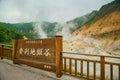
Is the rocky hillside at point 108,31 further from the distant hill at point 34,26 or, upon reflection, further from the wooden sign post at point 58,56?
the distant hill at point 34,26

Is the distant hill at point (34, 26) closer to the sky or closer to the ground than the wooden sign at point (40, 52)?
closer to the sky

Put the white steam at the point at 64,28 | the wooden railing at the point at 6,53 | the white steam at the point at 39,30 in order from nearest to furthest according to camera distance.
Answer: the wooden railing at the point at 6,53 → the white steam at the point at 64,28 → the white steam at the point at 39,30

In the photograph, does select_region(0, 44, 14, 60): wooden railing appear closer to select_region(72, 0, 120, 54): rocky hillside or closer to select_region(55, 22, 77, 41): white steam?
select_region(72, 0, 120, 54): rocky hillside

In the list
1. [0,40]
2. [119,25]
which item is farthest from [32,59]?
[119,25]

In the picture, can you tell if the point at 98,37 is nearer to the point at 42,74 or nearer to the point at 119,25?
the point at 119,25

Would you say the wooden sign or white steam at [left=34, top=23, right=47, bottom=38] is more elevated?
white steam at [left=34, top=23, right=47, bottom=38]

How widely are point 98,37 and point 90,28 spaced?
845 cm

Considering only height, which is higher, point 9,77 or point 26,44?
point 26,44

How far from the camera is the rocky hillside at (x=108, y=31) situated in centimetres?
4300

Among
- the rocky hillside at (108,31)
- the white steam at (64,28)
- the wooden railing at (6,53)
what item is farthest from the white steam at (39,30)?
the wooden railing at (6,53)

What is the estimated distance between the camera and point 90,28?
58344mm

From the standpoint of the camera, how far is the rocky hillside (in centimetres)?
4300

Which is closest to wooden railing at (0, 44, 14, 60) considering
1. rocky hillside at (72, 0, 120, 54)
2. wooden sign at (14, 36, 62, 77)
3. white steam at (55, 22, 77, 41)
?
wooden sign at (14, 36, 62, 77)

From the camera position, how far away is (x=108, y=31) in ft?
161
